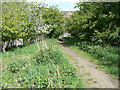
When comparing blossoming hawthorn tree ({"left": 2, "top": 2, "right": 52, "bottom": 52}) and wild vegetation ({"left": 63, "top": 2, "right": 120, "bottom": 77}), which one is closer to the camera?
blossoming hawthorn tree ({"left": 2, "top": 2, "right": 52, "bottom": 52})

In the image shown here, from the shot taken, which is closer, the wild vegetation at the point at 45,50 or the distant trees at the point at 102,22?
the wild vegetation at the point at 45,50

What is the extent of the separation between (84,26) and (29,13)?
424 centimetres

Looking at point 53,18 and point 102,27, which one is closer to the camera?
point 102,27

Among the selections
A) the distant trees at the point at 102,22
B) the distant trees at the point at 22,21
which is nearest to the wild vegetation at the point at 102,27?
the distant trees at the point at 102,22

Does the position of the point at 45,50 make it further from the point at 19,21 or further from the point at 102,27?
the point at 102,27

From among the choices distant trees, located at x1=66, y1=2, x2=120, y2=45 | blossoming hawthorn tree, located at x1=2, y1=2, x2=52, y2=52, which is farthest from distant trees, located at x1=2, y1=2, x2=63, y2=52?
distant trees, located at x1=66, y1=2, x2=120, y2=45

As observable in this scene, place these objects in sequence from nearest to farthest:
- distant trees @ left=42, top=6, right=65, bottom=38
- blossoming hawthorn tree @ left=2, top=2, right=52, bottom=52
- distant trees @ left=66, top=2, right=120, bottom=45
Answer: blossoming hawthorn tree @ left=2, top=2, right=52, bottom=52
distant trees @ left=66, top=2, right=120, bottom=45
distant trees @ left=42, top=6, right=65, bottom=38

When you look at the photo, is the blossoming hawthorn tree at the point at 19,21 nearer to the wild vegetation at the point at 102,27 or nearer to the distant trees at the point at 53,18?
the distant trees at the point at 53,18

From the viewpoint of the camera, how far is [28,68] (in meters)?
4.48

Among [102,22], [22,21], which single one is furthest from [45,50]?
[102,22]

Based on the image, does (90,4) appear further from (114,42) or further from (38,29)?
(38,29)

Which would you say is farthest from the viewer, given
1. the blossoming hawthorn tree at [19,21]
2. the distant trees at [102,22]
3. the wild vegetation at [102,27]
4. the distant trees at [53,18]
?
the distant trees at [53,18]

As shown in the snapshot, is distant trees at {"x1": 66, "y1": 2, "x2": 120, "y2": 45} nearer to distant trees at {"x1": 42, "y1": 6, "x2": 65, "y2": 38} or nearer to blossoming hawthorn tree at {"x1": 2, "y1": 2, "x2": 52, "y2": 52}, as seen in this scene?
blossoming hawthorn tree at {"x1": 2, "y1": 2, "x2": 52, "y2": 52}

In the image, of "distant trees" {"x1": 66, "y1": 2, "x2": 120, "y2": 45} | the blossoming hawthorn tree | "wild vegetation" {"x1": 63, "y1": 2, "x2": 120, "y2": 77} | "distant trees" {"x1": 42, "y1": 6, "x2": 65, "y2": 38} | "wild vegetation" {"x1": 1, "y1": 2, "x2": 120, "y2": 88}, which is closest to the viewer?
"wild vegetation" {"x1": 1, "y1": 2, "x2": 120, "y2": 88}
